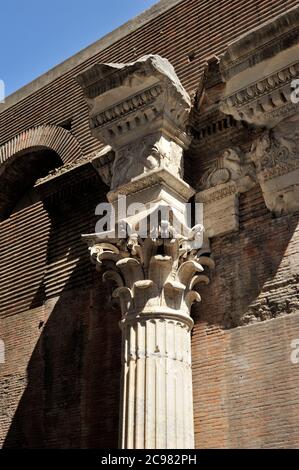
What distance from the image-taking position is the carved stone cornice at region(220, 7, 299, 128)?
696 centimetres

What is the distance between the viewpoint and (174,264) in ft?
22.3

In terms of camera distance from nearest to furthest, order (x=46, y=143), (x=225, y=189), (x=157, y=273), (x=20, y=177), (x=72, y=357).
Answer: (x=157, y=273) < (x=225, y=189) < (x=72, y=357) < (x=46, y=143) < (x=20, y=177)

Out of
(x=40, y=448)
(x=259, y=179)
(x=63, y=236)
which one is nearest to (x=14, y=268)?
(x=63, y=236)

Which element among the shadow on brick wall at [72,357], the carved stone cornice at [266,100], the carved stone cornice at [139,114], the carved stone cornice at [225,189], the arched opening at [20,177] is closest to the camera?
the carved stone cornice at [266,100]

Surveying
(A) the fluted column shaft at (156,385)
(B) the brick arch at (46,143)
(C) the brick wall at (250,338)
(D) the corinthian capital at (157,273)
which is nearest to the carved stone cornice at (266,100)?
(C) the brick wall at (250,338)

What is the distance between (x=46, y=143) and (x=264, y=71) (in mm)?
4442

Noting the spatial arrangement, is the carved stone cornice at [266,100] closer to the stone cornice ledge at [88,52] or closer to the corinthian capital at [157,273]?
the corinthian capital at [157,273]

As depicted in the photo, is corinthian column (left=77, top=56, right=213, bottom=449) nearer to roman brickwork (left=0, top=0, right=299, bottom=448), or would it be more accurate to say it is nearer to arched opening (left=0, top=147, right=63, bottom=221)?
roman brickwork (left=0, top=0, right=299, bottom=448)

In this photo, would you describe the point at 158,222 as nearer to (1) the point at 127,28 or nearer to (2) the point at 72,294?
(2) the point at 72,294

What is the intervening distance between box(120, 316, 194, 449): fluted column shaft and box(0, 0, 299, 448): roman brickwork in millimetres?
15

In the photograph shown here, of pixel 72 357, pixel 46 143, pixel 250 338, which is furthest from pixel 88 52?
pixel 250 338

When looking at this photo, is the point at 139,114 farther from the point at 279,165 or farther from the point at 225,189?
the point at 279,165

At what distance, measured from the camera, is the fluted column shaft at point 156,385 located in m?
6.07

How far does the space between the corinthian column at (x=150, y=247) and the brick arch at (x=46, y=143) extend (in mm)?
1876
